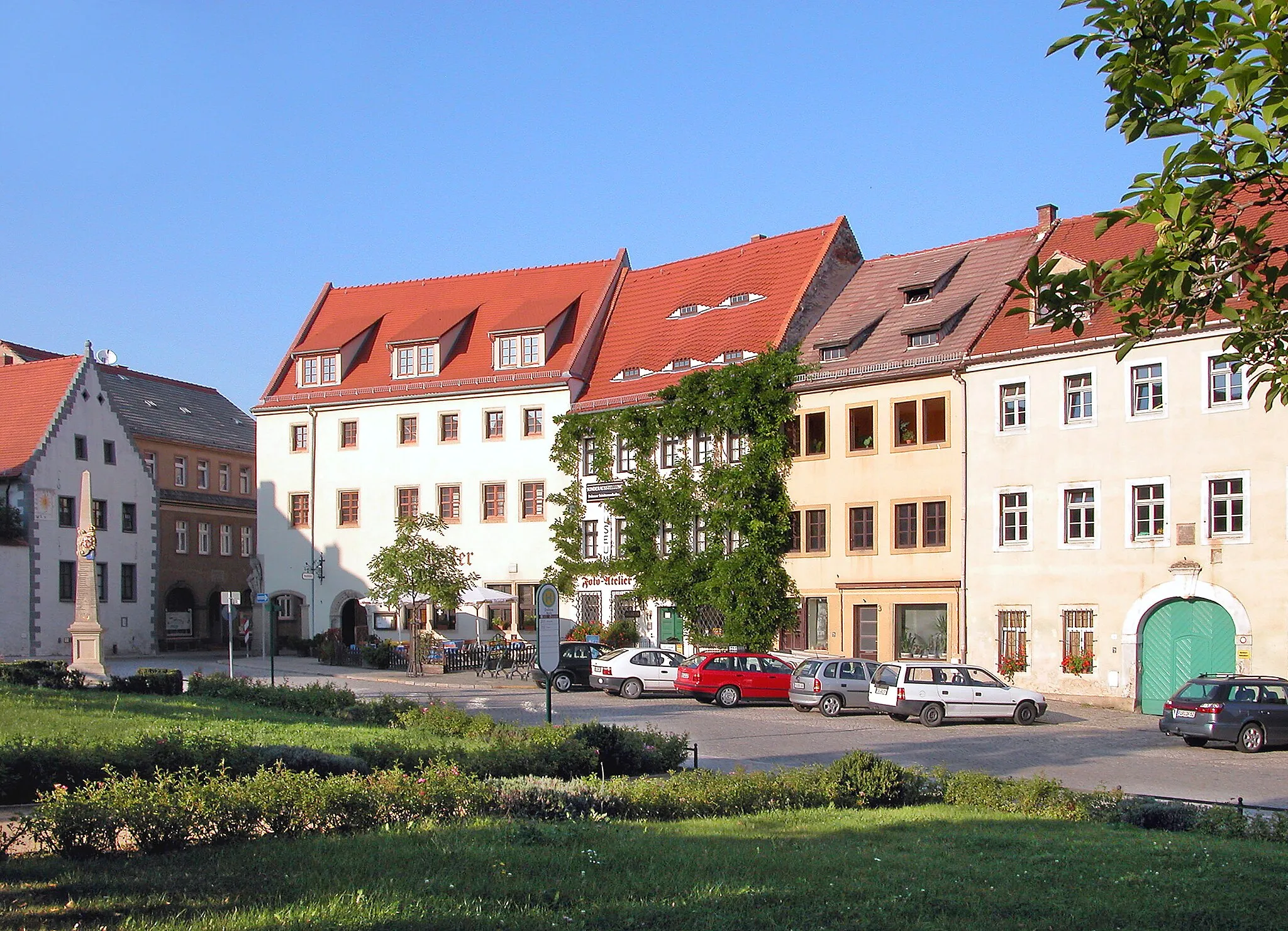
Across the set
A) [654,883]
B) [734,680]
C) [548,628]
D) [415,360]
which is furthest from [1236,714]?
[415,360]

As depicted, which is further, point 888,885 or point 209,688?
point 209,688

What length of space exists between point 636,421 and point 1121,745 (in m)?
23.3

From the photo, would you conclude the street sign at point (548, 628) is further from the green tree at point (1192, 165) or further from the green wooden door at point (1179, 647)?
the green wooden door at point (1179, 647)

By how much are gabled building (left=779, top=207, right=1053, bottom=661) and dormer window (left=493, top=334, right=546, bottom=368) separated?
464 inches

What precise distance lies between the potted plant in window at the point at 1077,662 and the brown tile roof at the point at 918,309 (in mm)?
8709

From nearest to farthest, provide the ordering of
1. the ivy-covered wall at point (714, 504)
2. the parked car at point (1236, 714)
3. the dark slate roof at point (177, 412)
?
1. the parked car at point (1236, 714)
2. the ivy-covered wall at point (714, 504)
3. the dark slate roof at point (177, 412)

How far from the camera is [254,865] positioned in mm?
10242

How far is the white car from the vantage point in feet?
120

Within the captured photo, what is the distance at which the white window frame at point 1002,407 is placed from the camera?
3709 cm

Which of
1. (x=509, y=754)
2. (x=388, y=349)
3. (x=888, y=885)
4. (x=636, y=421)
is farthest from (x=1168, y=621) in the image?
(x=388, y=349)

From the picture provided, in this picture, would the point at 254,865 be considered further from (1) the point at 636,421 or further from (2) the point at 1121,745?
(1) the point at 636,421

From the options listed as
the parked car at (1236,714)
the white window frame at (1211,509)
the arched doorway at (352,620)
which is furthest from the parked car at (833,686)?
the arched doorway at (352,620)

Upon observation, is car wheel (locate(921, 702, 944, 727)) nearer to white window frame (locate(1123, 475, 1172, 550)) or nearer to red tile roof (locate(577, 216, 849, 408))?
white window frame (locate(1123, 475, 1172, 550))

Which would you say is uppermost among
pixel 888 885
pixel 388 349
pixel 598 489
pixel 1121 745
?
pixel 388 349
